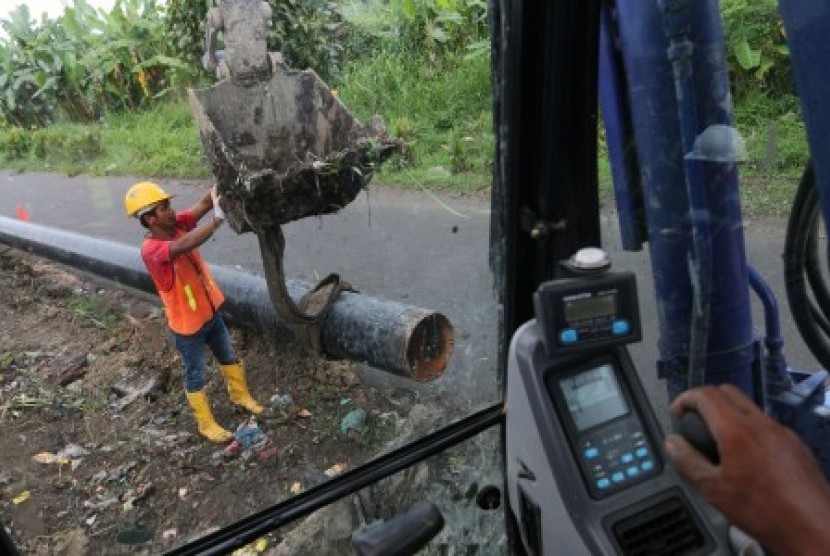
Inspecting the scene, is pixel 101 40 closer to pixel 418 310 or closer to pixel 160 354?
pixel 418 310

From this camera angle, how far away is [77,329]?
3512 millimetres

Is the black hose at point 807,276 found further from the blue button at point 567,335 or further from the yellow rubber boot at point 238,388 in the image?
the yellow rubber boot at point 238,388

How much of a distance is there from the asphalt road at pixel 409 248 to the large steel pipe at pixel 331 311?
0.19ft

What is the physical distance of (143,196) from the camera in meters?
2.71

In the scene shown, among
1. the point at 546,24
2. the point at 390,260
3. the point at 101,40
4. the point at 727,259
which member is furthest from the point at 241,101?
the point at 727,259

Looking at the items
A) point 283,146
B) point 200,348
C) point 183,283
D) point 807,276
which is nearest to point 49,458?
point 200,348

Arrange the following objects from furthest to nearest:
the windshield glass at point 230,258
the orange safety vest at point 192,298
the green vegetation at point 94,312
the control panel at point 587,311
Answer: the green vegetation at point 94,312 → the orange safety vest at point 192,298 → the windshield glass at point 230,258 → the control panel at point 587,311

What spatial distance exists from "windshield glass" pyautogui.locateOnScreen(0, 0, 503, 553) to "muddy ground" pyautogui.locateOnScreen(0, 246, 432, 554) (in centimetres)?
1

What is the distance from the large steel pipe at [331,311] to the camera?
9.10ft

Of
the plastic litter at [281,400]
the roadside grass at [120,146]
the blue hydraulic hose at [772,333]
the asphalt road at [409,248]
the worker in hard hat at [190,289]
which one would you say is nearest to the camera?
the blue hydraulic hose at [772,333]

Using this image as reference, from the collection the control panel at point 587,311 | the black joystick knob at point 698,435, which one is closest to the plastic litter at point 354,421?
the control panel at point 587,311

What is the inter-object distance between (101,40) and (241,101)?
1.51 feet

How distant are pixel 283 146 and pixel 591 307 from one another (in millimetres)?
1605

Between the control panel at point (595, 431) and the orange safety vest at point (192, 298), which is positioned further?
the orange safety vest at point (192, 298)
